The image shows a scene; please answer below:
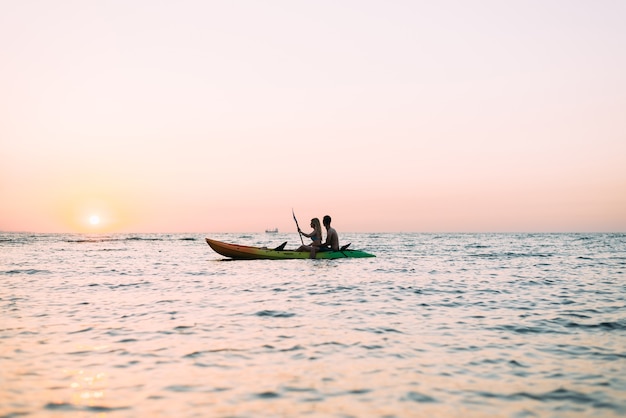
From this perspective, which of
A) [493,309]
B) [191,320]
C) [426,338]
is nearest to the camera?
[426,338]

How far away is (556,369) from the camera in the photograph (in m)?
6.28

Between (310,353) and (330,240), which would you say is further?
(330,240)

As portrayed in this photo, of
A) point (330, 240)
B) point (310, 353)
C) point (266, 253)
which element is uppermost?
point (330, 240)

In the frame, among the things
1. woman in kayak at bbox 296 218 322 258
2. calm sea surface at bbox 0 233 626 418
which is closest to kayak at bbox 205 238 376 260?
woman in kayak at bbox 296 218 322 258

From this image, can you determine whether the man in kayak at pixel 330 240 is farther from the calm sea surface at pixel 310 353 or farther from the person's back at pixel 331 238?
the calm sea surface at pixel 310 353

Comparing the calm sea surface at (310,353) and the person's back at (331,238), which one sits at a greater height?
the person's back at (331,238)

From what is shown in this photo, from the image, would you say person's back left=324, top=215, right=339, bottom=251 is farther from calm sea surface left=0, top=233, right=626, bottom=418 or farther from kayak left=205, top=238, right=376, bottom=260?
calm sea surface left=0, top=233, right=626, bottom=418

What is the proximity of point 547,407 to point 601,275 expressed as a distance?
59.7ft

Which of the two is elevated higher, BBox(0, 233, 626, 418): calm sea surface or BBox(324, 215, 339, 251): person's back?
BBox(324, 215, 339, 251): person's back

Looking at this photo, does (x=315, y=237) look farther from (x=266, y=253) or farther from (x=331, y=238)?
(x=266, y=253)

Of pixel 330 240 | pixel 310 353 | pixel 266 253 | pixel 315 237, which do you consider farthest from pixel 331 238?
pixel 310 353

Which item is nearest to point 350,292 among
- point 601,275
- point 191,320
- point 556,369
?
point 191,320

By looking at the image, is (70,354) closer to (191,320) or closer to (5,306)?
(191,320)

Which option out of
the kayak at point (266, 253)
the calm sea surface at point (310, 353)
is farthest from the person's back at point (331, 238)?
the calm sea surface at point (310, 353)
